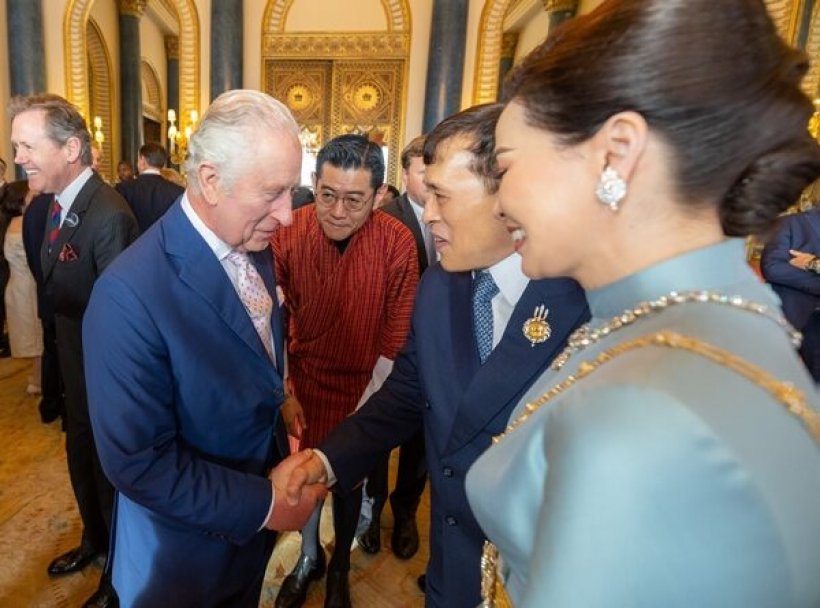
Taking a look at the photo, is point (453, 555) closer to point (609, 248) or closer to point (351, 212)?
point (609, 248)

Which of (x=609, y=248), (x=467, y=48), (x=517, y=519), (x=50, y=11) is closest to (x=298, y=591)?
(x=517, y=519)

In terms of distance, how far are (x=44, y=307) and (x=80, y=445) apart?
0.95m

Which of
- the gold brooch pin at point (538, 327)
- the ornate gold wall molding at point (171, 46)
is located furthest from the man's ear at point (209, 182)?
the ornate gold wall molding at point (171, 46)

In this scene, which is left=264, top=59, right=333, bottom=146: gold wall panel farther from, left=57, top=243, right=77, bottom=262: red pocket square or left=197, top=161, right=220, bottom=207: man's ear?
left=197, top=161, right=220, bottom=207: man's ear

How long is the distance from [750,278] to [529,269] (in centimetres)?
25

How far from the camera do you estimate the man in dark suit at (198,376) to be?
1075 millimetres

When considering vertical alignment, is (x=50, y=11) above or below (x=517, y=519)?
above

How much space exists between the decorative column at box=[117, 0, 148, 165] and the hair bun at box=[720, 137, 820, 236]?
508 inches

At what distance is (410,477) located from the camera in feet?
9.04

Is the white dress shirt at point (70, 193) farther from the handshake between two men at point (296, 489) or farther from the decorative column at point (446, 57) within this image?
the decorative column at point (446, 57)

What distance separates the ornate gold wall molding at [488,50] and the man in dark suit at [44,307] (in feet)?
24.5

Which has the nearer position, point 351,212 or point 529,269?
point 529,269

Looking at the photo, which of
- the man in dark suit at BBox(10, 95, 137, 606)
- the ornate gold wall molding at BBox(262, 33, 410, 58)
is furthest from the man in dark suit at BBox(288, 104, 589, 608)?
the ornate gold wall molding at BBox(262, 33, 410, 58)

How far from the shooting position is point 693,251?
1.85ft
